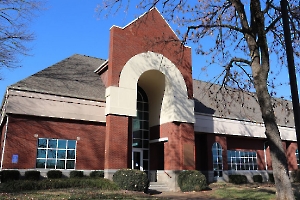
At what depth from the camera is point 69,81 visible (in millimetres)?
22203

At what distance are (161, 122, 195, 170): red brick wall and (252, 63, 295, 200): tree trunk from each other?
33.5ft

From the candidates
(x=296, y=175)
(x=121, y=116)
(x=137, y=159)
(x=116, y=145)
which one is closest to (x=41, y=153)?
(x=116, y=145)

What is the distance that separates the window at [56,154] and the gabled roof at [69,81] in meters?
3.21

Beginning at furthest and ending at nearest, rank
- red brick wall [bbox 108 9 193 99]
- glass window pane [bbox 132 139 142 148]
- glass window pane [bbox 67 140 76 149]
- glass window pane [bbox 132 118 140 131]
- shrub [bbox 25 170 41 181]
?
glass window pane [bbox 132 118 140 131] → glass window pane [bbox 132 139 142 148] → red brick wall [bbox 108 9 193 99] → glass window pane [bbox 67 140 76 149] → shrub [bbox 25 170 41 181]

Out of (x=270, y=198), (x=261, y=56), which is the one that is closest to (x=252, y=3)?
(x=261, y=56)

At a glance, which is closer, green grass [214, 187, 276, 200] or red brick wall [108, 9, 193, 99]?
green grass [214, 187, 276, 200]

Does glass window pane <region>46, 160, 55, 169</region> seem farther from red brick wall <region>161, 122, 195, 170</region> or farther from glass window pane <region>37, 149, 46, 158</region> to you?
red brick wall <region>161, 122, 195, 170</region>

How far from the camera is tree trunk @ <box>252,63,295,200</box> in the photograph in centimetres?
1112

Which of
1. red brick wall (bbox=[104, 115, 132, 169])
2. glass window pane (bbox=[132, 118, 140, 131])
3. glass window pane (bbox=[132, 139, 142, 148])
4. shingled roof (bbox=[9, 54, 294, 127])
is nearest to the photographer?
red brick wall (bbox=[104, 115, 132, 169])

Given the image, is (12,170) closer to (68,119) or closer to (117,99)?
(68,119)

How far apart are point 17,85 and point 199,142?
1576 cm

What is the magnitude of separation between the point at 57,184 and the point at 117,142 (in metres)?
4.43

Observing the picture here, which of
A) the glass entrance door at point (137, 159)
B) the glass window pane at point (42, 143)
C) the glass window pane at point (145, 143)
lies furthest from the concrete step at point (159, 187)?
the glass window pane at point (42, 143)

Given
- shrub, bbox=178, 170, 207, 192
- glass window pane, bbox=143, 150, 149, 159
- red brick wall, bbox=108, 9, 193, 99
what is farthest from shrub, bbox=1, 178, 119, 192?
glass window pane, bbox=143, 150, 149, 159
